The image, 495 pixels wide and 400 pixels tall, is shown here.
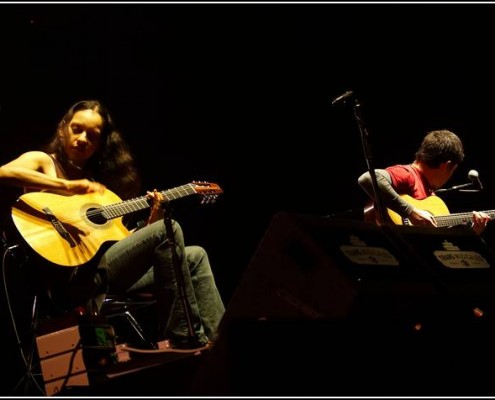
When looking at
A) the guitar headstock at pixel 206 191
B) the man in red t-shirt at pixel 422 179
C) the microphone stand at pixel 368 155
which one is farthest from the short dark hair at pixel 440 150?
the guitar headstock at pixel 206 191

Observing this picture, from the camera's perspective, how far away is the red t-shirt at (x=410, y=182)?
13.6 ft

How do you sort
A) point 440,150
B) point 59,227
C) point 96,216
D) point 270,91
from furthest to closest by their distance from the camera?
1. point 270,91
2. point 440,150
3. point 96,216
4. point 59,227

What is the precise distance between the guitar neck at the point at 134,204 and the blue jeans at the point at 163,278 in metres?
0.22

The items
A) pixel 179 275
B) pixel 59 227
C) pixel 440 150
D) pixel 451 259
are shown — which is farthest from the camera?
pixel 440 150

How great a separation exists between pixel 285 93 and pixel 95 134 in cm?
237

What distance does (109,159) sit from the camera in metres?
3.54

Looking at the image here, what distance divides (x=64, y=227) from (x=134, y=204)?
48 centimetres

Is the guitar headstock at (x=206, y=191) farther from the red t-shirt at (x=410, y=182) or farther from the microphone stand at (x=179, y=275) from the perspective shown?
the red t-shirt at (x=410, y=182)

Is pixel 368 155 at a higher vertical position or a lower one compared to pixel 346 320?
higher

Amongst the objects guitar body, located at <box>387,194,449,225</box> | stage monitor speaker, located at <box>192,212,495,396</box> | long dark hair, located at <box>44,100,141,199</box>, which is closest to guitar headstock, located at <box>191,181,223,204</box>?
long dark hair, located at <box>44,100,141,199</box>

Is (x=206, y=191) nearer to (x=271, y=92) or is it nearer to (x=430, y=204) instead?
(x=430, y=204)

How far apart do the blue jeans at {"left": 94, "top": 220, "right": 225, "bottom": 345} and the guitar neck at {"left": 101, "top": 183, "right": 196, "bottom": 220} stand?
22cm

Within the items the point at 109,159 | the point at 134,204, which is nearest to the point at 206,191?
the point at 134,204

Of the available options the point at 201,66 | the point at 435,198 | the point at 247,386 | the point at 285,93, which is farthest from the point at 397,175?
the point at 247,386
